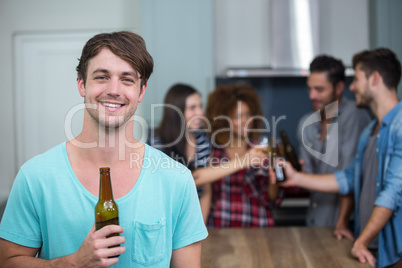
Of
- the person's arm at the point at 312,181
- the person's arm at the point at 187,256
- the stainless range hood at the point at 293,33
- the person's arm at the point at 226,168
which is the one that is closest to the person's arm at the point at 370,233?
the person's arm at the point at 312,181

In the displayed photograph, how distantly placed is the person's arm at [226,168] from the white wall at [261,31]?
6.09ft

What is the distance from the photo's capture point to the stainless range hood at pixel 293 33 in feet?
11.1

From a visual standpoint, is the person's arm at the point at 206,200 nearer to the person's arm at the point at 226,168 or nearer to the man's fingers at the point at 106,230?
the person's arm at the point at 226,168

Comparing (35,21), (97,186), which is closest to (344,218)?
(97,186)

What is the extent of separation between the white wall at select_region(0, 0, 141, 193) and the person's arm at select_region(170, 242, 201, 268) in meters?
2.94

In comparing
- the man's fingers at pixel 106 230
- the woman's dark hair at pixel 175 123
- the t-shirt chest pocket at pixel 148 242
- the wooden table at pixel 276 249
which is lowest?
the wooden table at pixel 276 249

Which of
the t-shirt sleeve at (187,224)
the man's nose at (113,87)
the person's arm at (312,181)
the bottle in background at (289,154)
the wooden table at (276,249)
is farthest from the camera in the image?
the bottle in background at (289,154)

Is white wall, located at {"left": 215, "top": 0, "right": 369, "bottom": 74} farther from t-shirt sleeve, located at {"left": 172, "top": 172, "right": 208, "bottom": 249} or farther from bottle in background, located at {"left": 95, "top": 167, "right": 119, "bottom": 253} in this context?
bottle in background, located at {"left": 95, "top": 167, "right": 119, "bottom": 253}

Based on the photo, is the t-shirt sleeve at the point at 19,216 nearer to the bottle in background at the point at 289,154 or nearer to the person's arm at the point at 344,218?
the person's arm at the point at 344,218

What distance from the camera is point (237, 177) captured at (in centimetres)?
195

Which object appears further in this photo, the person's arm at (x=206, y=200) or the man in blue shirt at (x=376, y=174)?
the person's arm at (x=206, y=200)

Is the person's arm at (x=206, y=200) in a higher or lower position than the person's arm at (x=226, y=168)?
lower

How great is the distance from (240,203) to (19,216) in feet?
3.76

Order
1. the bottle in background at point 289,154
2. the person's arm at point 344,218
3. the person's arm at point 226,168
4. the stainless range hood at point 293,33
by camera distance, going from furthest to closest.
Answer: the stainless range hood at point 293,33 → the bottle in background at point 289,154 → the person's arm at point 226,168 → the person's arm at point 344,218
